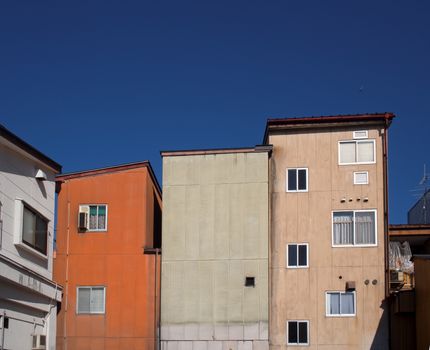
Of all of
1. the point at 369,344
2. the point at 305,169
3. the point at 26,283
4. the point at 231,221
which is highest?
the point at 305,169

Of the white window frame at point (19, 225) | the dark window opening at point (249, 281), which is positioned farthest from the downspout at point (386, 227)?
the white window frame at point (19, 225)

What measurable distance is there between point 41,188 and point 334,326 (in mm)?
11955

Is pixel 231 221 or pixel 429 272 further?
pixel 231 221

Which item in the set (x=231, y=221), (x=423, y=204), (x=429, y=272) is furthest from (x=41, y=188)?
(x=423, y=204)

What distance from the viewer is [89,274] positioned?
102 ft

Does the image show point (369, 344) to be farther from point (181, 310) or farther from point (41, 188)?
point (41, 188)

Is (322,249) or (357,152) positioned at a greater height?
(357,152)

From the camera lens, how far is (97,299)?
102ft

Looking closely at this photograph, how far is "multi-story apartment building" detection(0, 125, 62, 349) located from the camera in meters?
22.0

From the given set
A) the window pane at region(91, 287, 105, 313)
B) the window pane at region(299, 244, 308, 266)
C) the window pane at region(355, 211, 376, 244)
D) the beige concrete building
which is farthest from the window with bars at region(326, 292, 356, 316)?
the window pane at region(91, 287, 105, 313)

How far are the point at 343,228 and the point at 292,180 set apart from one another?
2693 mm

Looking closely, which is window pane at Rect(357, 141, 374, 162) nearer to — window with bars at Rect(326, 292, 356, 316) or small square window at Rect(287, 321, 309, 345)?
window with bars at Rect(326, 292, 356, 316)

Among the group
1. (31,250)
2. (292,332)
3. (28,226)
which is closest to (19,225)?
(28,226)

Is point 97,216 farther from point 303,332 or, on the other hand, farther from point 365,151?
point 365,151
